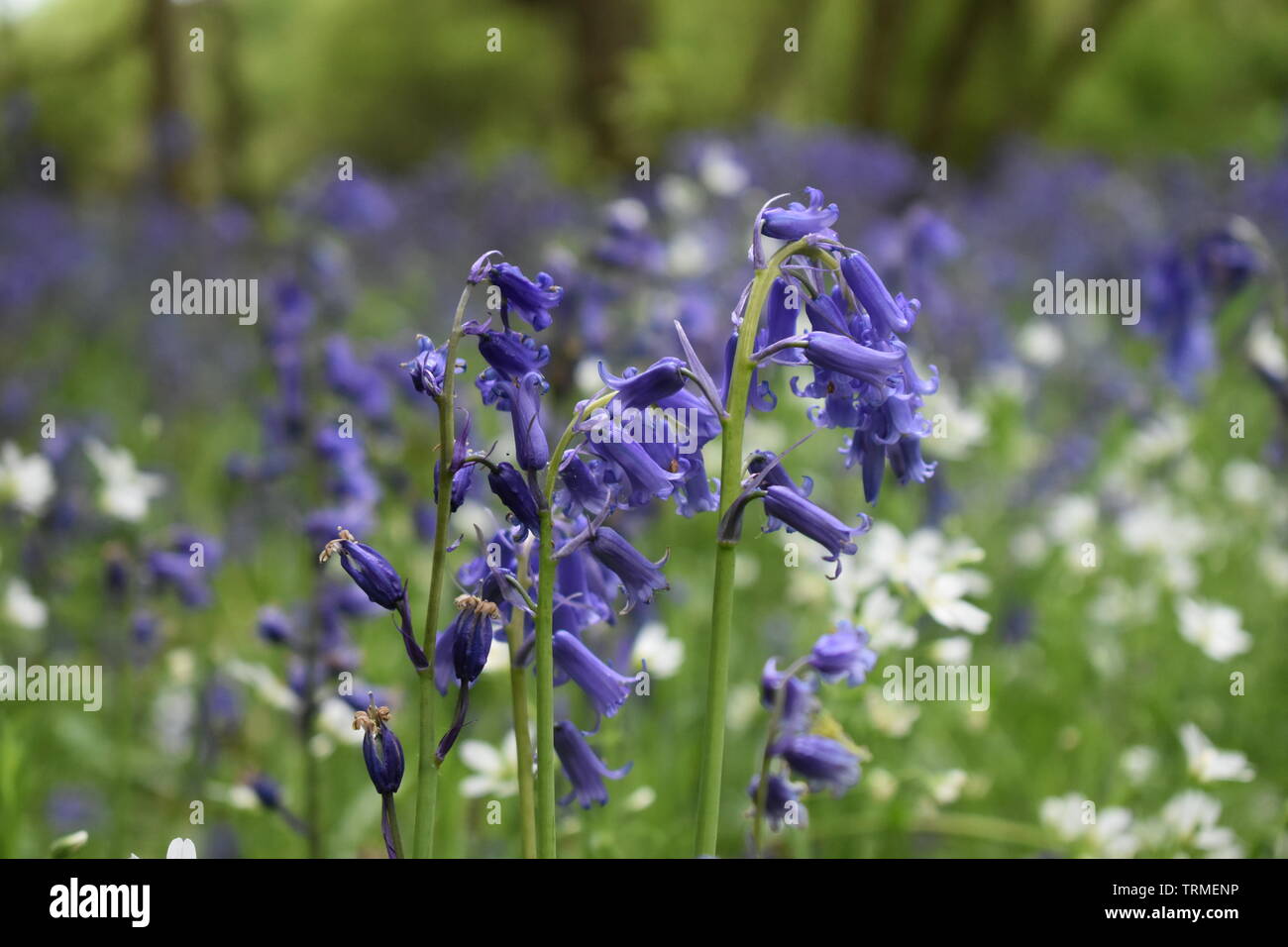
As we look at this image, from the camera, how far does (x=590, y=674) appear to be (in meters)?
1.41

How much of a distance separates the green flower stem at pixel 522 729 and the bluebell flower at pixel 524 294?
0.92 ft

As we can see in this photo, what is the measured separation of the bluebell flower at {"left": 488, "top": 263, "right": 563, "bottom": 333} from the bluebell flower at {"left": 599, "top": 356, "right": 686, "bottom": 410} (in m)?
0.10

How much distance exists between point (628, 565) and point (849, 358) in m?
0.33

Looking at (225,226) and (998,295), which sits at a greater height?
(225,226)

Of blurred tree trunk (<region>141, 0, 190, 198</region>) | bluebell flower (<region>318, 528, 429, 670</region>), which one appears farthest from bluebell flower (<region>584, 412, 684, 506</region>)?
blurred tree trunk (<region>141, 0, 190, 198</region>)

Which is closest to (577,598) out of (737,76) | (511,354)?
(511,354)

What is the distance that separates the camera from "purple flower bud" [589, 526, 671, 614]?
134cm

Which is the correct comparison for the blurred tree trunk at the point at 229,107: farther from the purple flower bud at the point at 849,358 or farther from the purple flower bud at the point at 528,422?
the purple flower bud at the point at 849,358

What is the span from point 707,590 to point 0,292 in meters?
5.78

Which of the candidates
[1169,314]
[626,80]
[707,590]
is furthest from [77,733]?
[626,80]

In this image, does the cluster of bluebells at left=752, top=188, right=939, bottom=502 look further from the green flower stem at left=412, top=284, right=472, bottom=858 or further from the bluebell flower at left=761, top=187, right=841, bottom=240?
the green flower stem at left=412, top=284, right=472, bottom=858

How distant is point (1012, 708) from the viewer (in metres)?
3.58
